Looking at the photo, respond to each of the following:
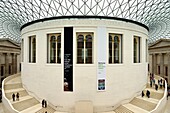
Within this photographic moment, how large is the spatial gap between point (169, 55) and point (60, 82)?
133ft

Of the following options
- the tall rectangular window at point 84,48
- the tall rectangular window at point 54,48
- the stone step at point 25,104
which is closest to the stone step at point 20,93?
the stone step at point 25,104

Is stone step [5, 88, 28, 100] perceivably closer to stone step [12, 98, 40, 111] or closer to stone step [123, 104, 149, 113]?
stone step [12, 98, 40, 111]

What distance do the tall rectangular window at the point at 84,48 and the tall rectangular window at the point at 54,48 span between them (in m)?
2.73

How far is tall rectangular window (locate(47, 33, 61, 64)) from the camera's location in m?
21.2

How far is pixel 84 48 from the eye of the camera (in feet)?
67.7

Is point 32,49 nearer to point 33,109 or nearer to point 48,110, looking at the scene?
point 33,109

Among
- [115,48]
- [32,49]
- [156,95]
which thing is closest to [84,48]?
[115,48]

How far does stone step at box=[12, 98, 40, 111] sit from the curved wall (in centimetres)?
113

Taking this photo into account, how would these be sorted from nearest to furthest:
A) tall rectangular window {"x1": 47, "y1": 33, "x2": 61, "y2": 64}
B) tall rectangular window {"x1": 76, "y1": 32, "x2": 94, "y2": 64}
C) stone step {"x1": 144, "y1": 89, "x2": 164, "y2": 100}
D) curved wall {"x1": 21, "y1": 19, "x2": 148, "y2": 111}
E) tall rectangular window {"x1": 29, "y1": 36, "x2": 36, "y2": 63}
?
1. curved wall {"x1": 21, "y1": 19, "x2": 148, "y2": 111}
2. tall rectangular window {"x1": 76, "y1": 32, "x2": 94, "y2": 64}
3. tall rectangular window {"x1": 47, "y1": 33, "x2": 61, "y2": 64}
4. stone step {"x1": 144, "y1": 89, "x2": 164, "y2": 100}
5. tall rectangular window {"x1": 29, "y1": 36, "x2": 36, "y2": 63}

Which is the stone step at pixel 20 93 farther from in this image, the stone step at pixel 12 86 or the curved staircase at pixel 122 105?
the stone step at pixel 12 86

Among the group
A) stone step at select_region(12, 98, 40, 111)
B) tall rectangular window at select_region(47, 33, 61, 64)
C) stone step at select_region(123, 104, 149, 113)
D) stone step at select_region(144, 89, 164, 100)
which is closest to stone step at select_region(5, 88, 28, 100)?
stone step at select_region(12, 98, 40, 111)

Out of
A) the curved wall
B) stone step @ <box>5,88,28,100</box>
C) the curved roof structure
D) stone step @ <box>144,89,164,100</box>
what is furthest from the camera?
the curved roof structure

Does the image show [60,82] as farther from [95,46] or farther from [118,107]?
[118,107]

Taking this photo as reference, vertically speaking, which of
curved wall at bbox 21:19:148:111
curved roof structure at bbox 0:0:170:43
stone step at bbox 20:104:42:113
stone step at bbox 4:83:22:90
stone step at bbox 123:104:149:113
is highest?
curved roof structure at bbox 0:0:170:43
